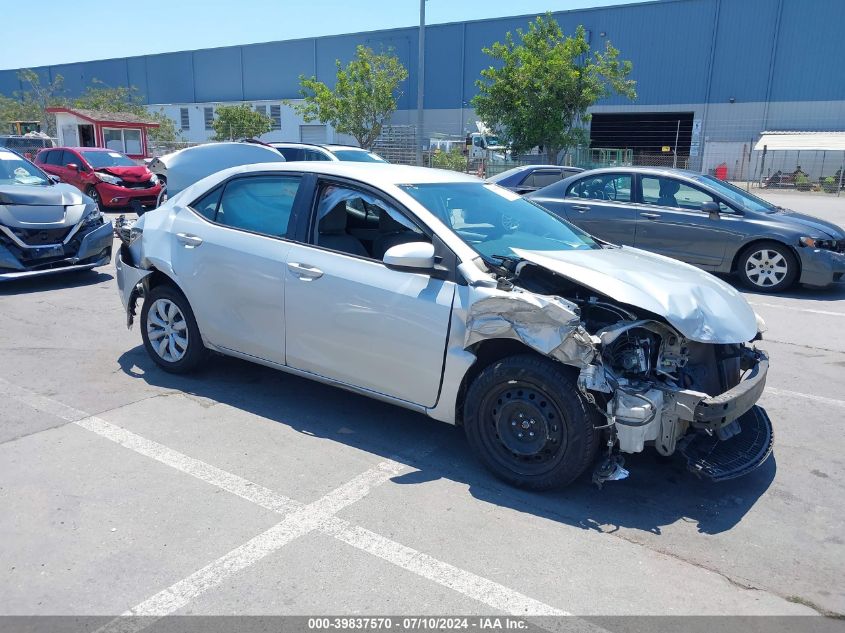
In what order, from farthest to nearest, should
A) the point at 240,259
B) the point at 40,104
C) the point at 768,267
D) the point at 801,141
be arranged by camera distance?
the point at 40,104 < the point at 801,141 < the point at 768,267 < the point at 240,259

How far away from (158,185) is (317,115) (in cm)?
1618

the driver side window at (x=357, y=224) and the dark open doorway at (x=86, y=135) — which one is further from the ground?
the dark open doorway at (x=86, y=135)

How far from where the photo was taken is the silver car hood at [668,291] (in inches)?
146

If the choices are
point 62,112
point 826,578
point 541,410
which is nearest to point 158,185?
point 62,112

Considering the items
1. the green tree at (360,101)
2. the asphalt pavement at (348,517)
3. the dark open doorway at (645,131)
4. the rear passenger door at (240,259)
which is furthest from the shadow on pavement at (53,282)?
the dark open doorway at (645,131)

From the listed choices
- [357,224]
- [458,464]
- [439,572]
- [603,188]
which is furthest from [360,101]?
[439,572]

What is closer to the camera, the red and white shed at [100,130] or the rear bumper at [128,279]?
the rear bumper at [128,279]

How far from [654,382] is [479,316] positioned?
3.28 ft

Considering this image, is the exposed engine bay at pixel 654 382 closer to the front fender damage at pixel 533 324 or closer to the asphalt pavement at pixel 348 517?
the front fender damage at pixel 533 324

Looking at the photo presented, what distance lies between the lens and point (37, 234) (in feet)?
28.3

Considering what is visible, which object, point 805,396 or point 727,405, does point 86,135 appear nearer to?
point 805,396

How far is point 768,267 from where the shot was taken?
952 centimetres

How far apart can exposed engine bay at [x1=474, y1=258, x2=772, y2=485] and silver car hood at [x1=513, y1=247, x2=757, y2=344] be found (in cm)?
8

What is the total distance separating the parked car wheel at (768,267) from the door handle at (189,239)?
299 inches
